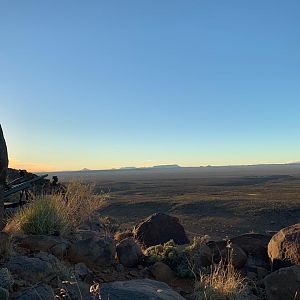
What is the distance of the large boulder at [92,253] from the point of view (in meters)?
8.21

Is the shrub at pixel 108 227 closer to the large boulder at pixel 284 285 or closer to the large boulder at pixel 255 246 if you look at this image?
the large boulder at pixel 255 246

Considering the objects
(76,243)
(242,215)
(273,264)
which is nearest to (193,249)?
(273,264)

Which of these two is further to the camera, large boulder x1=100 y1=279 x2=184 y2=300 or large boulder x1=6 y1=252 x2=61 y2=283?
large boulder x1=6 y1=252 x2=61 y2=283

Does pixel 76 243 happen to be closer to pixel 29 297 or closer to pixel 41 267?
pixel 41 267

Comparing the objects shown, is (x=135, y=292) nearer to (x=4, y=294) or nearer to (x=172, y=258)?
(x=4, y=294)

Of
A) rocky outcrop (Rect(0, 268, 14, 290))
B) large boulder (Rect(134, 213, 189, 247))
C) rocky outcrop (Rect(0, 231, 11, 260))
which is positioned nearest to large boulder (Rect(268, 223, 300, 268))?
large boulder (Rect(134, 213, 189, 247))

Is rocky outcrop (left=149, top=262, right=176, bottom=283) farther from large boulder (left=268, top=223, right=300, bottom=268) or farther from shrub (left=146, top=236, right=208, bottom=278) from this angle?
large boulder (left=268, top=223, right=300, bottom=268)

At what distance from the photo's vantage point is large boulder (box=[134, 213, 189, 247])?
499 inches

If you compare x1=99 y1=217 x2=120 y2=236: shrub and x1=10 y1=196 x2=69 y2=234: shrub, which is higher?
x1=10 y1=196 x2=69 y2=234: shrub

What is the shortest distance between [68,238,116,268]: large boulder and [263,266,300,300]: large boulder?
2.85 m

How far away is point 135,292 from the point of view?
5.18m

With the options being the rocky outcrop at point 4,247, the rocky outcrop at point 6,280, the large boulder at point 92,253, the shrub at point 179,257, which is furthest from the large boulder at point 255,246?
the rocky outcrop at point 6,280

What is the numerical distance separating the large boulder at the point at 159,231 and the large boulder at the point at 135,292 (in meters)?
6.54

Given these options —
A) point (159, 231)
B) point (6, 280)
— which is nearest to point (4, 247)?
point (6, 280)
